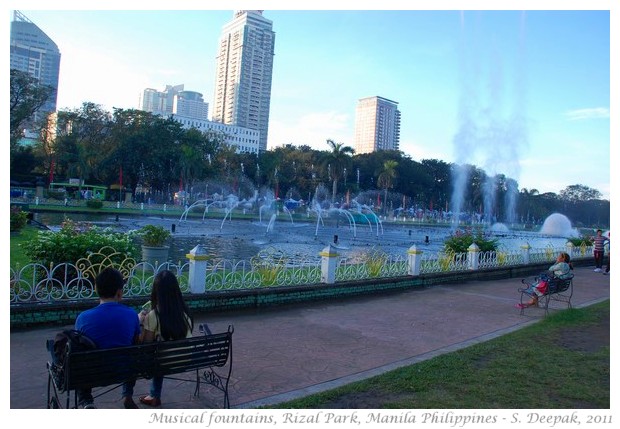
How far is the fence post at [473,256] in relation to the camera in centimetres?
1312

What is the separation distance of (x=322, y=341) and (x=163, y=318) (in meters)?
2.87

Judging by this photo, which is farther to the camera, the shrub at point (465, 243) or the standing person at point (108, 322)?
the shrub at point (465, 243)

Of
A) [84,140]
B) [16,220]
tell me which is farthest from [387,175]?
[16,220]

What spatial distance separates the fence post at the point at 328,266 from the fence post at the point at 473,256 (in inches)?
208

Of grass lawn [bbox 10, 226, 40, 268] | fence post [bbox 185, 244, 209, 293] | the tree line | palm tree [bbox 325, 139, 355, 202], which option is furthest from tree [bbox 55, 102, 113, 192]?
fence post [bbox 185, 244, 209, 293]

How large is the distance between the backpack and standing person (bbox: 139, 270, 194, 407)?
53cm

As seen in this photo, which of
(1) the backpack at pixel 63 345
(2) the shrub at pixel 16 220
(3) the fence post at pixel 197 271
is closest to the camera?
(1) the backpack at pixel 63 345

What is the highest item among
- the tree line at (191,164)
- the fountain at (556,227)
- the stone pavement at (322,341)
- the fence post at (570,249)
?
the tree line at (191,164)

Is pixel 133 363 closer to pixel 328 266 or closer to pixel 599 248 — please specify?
pixel 328 266

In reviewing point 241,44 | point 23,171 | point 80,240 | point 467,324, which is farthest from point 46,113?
point 241,44

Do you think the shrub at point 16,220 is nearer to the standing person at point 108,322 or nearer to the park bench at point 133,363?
the park bench at point 133,363

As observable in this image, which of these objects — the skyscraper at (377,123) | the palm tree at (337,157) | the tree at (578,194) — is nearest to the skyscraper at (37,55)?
the palm tree at (337,157)

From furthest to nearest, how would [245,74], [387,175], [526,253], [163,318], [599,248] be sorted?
1. [245,74]
2. [387,175]
3. [599,248]
4. [526,253]
5. [163,318]

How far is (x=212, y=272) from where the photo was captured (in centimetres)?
782
